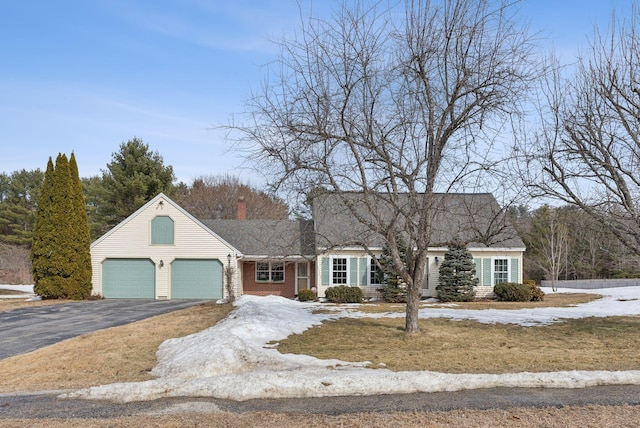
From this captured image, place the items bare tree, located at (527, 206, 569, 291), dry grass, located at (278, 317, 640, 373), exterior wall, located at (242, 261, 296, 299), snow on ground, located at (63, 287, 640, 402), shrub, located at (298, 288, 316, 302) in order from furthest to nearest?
bare tree, located at (527, 206, 569, 291)
exterior wall, located at (242, 261, 296, 299)
shrub, located at (298, 288, 316, 302)
dry grass, located at (278, 317, 640, 373)
snow on ground, located at (63, 287, 640, 402)

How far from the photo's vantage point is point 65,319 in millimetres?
16109

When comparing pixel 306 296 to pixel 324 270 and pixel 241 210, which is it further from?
pixel 241 210

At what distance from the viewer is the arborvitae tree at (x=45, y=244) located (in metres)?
22.6

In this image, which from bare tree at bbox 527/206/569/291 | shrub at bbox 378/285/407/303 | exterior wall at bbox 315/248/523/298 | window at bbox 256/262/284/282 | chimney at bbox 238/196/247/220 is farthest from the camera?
chimney at bbox 238/196/247/220

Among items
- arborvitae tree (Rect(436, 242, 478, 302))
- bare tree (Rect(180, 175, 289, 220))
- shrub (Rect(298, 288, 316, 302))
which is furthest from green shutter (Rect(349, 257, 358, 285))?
bare tree (Rect(180, 175, 289, 220))

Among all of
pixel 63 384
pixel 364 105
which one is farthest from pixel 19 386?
pixel 364 105

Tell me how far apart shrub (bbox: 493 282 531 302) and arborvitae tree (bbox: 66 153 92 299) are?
59.6 ft

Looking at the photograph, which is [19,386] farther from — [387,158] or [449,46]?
[449,46]

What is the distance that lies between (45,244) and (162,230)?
5.15 metres

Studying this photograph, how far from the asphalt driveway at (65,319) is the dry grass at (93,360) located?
88cm

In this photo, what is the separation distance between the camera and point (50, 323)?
49.9ft

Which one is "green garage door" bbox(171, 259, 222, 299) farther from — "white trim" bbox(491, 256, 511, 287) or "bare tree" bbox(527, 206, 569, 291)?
"bare tree" bbox(527, 206, 569, 291)

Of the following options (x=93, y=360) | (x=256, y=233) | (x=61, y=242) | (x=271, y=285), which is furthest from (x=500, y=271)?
(x=61, y=242)

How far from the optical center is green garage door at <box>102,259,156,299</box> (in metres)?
23.5
